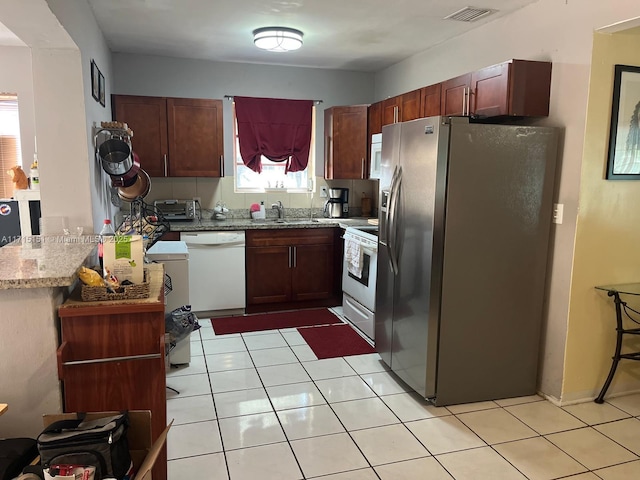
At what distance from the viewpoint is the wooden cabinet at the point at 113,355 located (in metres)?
1.85

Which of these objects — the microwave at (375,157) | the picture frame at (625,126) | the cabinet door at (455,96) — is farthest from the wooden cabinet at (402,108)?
the picture frame at (625,126)

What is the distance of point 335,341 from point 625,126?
2.53m

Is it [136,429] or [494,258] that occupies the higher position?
[494,258]

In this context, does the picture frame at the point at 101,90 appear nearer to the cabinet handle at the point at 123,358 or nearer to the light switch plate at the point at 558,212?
the cabinet handle at the point at 123,358

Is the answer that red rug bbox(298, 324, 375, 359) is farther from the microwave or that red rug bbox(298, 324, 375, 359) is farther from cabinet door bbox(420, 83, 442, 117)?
cabinet door bbox(420, 83, 442, 117)

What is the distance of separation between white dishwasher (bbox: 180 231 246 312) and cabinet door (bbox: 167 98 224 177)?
70cm

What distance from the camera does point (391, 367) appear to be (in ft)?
10.8

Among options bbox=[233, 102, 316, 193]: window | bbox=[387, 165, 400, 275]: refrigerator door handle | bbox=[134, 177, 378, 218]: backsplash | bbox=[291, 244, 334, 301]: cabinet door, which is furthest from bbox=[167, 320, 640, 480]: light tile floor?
bbox=[233, 102, 316, 193]: window

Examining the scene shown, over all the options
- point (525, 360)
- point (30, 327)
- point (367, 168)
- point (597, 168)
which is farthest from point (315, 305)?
point (30, 327)

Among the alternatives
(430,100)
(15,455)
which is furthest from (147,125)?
(15,455)

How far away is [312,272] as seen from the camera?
475 centimetres

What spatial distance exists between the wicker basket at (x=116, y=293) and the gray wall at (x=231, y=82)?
3.21 m

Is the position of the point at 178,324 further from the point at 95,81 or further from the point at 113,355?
the point at 95,81

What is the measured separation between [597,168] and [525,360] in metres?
1.24
